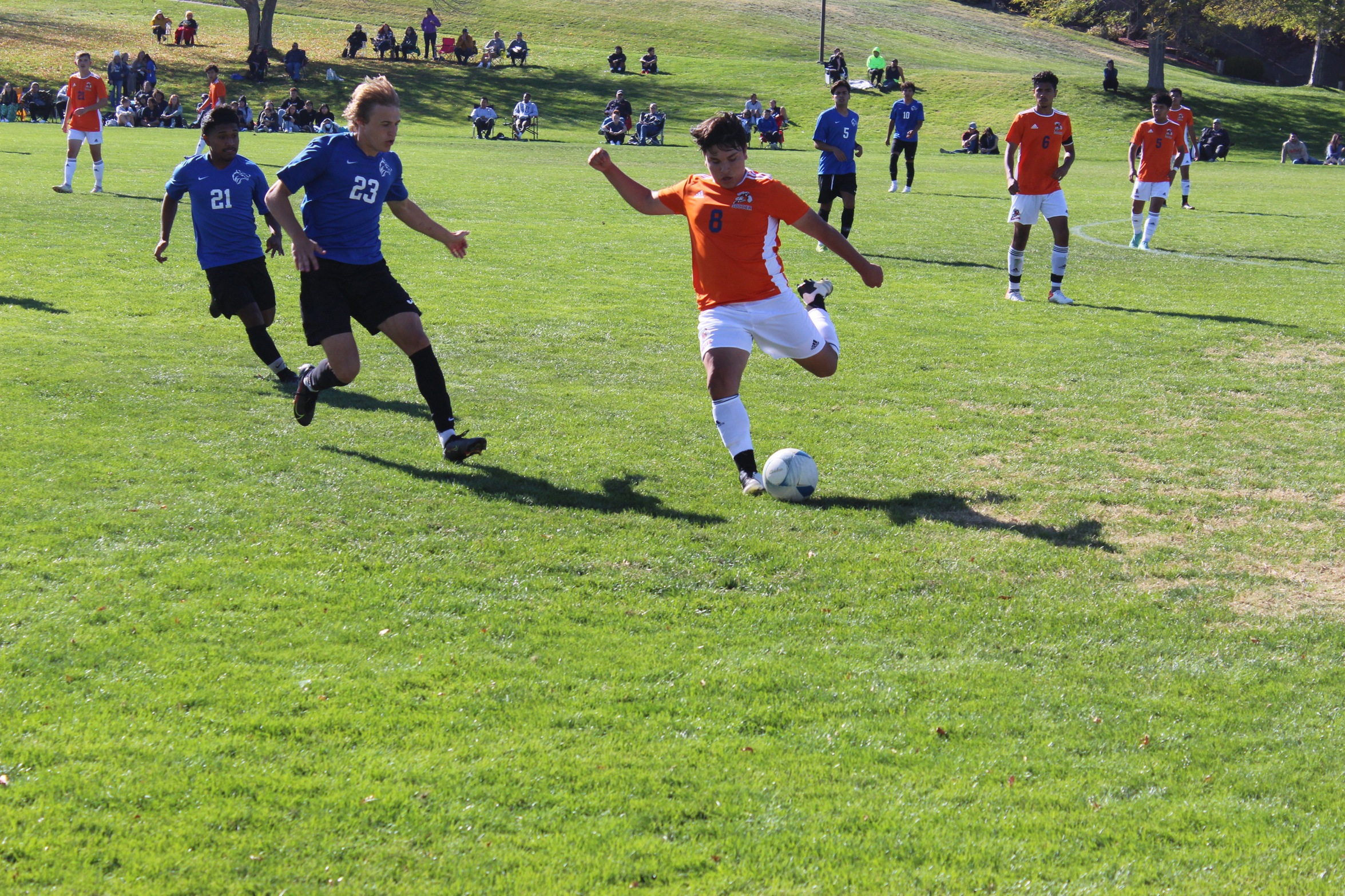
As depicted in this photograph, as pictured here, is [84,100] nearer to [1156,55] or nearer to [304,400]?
[304,400]

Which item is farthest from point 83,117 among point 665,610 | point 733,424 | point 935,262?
point 665,610

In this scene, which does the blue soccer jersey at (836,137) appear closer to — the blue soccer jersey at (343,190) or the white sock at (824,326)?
the white sock at (824,326)

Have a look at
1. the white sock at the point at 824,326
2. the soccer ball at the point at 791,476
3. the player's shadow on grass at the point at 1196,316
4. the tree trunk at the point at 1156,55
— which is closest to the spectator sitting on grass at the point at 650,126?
the tree trunk at the point at 1156,55

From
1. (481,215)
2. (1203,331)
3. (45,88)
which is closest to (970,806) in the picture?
(1203,331)

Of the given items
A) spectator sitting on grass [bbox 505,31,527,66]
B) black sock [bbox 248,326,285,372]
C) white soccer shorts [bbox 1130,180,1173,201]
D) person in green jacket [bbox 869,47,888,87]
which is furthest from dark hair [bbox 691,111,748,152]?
spectator sitting on grass [bbox 505,31,527,66]

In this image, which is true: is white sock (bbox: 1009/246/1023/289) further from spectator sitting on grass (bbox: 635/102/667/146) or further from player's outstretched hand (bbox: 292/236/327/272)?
spectator sitting on grass (bbox: 635/102/667/146)

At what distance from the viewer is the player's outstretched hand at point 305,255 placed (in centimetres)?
733

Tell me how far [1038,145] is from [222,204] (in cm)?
898

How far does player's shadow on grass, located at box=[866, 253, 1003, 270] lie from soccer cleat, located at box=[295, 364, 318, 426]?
10.8 meters

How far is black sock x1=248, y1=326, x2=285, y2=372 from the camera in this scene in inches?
387

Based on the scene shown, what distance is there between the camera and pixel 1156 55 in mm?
55000

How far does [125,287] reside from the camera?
13719mm

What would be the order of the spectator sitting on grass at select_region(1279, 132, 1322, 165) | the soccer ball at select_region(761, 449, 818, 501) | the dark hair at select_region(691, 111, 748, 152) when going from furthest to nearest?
the spectator sitting on grass at select_region(1279, 132, 1322, 165)
the soccer ball at select_region(761, 449, 818, 501)
the dark hair at select_region(691, 111, 748, 152)

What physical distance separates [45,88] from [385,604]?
5017 cm
